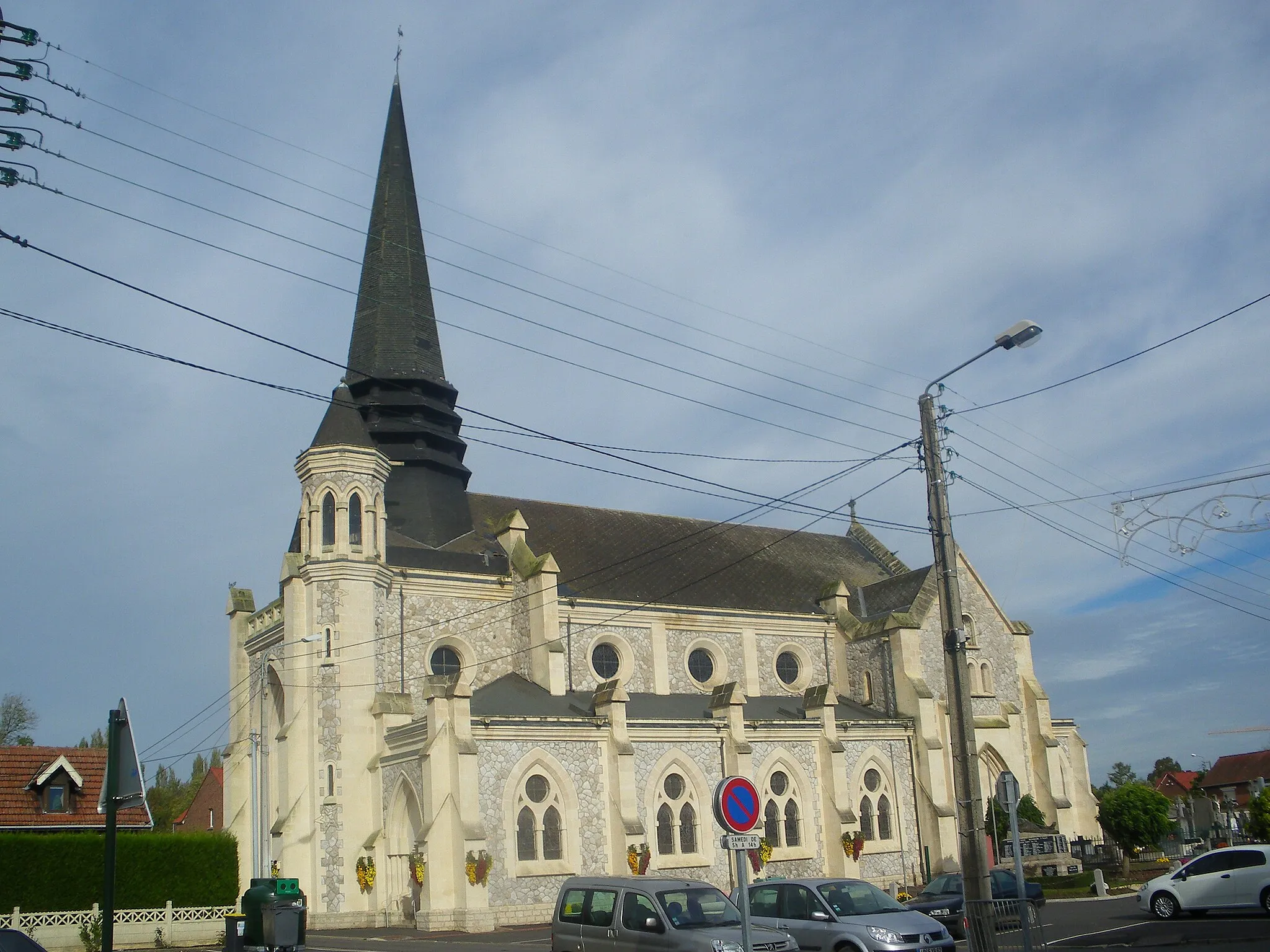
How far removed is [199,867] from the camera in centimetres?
3125

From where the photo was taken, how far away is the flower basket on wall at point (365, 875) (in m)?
31.1

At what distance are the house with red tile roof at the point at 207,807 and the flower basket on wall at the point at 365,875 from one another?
3152 centimetres

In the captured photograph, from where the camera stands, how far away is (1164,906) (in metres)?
22.2

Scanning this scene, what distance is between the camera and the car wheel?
22.1m

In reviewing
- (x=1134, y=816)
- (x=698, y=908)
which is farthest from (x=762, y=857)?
(x=698, y=908)

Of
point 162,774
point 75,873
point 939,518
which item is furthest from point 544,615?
point 162,774

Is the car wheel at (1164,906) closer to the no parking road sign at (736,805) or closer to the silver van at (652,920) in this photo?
the silver van at (652,920)

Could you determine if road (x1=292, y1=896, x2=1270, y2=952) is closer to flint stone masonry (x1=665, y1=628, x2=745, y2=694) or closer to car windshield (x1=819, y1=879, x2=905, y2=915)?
car windshield (x1=819, y1=879, x2=905, y2=915)

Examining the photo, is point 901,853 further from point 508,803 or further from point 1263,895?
point 1263,895

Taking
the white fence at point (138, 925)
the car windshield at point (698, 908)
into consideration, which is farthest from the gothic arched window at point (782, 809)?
the car windshield at point (698, 908)

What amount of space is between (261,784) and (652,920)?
2311 cm

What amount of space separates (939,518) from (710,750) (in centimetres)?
1899

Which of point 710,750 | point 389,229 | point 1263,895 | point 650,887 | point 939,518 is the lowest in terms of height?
point 1263,895

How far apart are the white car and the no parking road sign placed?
562 inches
